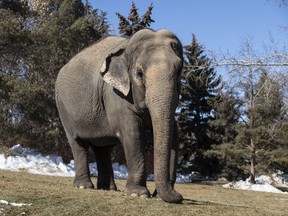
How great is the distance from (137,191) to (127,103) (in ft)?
4.40

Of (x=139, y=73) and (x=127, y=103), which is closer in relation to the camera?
(x=139, y=73)

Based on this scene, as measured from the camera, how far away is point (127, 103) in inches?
286

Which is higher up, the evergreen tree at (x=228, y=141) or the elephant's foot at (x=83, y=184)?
the evergreen tree at (x=228, y=141)

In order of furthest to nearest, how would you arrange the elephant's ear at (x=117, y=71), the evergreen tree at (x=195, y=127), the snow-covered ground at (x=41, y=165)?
the evergreen tree at (x=195, y=127) < the snow-covered ground at (x=41, y=165) < the elephant's ear at (x=117, y=71)

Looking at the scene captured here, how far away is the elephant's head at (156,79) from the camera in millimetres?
6105

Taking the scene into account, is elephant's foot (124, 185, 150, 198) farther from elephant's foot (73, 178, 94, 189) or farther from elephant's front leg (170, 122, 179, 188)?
elephant's foot (73, 178, 94, 189)

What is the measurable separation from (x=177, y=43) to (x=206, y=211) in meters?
2.59

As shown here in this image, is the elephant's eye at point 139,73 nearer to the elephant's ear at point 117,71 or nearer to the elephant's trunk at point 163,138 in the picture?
the elephant's ear at point 117,71

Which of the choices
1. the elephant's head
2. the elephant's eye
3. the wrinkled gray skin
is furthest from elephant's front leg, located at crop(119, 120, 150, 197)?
the elephant's eye

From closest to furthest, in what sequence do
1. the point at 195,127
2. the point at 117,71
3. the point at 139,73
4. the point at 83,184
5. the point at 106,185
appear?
1. the point at 139,73
2. the point at 117,71
3. the point at 83,184
4. the point at 106,185
5. the point at 195,127

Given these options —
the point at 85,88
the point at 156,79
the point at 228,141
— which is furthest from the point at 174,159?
the point at 228,141

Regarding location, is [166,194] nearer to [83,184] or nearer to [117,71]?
[117,71]

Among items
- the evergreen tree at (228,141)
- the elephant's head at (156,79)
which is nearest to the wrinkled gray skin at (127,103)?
the elephant's head at (156,79)

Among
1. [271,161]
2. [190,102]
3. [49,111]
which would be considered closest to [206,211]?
[49,111]
